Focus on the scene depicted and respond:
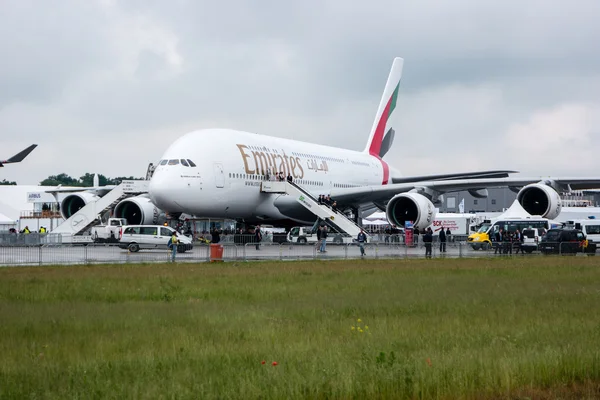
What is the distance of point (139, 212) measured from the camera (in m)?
42.8

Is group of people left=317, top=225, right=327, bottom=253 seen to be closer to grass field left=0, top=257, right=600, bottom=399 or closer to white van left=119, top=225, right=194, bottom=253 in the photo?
white van left=119, top=225, right=194, bottom=253

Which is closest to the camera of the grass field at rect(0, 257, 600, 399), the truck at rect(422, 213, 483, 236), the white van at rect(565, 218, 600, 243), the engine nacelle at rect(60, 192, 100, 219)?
the grass field at rect(0, 257, 600, 399)

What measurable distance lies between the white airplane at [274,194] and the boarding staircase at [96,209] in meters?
0.62

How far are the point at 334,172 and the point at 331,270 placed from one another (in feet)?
78.2

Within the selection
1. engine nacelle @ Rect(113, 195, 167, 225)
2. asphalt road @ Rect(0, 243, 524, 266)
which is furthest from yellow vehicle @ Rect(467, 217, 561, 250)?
engine nacelle @ Rect(113, 195, 167, 225)

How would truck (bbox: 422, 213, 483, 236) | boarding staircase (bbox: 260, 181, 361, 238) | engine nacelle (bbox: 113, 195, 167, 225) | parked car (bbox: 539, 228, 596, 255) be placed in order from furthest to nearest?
1. truck (bbox: 422, 213, 483, 236)
2. engine nacelle (bbox: 113, 195, 167, 225)
3. boarding staircase (bbox: 260, 181, 361, 238)
4. parked car (bbox: 539, 228, 596, 255)

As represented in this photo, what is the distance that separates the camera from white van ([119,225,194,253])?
1417 inches

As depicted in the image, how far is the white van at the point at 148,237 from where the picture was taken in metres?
36.0

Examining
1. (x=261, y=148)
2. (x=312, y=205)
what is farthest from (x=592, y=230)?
(x=261, y=148)

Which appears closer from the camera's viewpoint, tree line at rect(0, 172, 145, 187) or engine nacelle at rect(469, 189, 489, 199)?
engine nacelle at rect(469, 189, 489, 199)

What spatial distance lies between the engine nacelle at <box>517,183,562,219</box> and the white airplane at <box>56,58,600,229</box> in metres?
0.05

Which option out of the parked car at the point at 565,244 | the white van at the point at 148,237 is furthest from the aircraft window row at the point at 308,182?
the parked car at the point at 565,244

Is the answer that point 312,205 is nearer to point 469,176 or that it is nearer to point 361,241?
point 361,241

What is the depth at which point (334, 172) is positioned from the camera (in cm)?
4669
